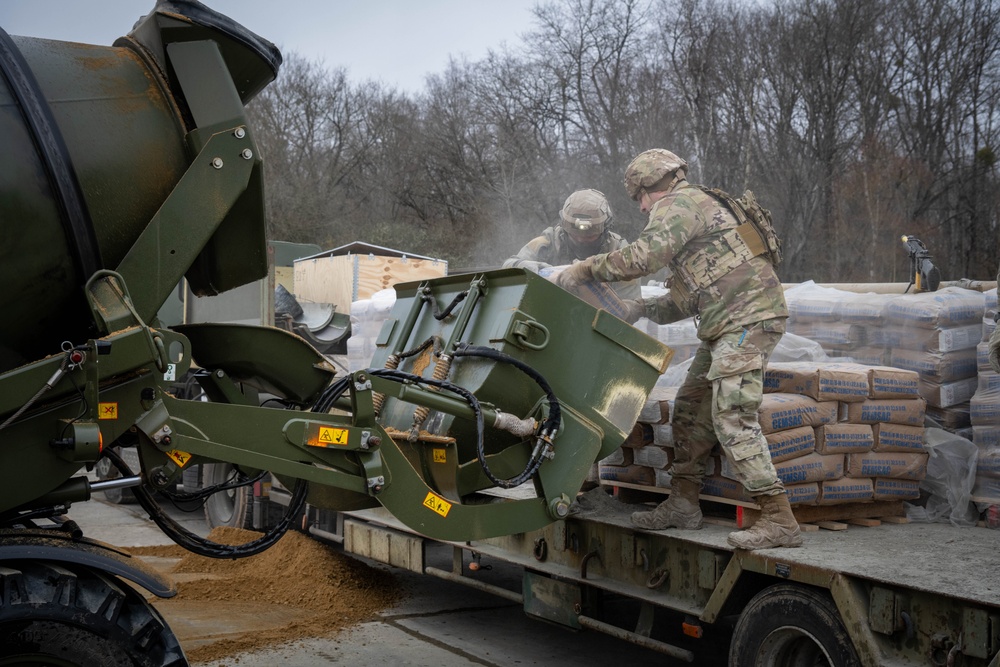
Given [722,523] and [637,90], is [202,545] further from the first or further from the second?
[637,90]

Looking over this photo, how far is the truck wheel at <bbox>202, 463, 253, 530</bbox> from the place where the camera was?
7984mm

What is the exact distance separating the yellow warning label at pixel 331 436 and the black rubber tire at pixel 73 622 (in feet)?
2.97

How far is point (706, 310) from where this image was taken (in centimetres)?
500

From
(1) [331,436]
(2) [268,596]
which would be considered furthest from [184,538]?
(2) [268,596]

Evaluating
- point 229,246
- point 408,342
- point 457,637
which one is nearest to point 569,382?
point 408,342

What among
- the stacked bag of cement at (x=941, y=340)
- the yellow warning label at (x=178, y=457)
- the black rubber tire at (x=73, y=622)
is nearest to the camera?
the black rubber tire at (x=73, y=622)

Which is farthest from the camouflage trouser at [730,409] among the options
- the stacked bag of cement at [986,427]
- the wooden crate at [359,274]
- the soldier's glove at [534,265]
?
the wooden crate at [359,274]

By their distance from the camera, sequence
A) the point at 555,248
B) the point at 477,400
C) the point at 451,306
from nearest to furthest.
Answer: the point at 477,400
the point at 451,306
the point at 555,248

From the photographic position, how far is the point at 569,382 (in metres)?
4.55

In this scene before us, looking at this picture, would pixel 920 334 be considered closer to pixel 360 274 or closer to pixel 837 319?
pixel 837 319

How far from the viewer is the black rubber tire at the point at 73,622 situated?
2.79m

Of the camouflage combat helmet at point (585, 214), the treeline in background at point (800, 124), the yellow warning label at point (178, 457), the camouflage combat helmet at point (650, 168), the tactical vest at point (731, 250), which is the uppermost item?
the treeline in background at point (800, 124)

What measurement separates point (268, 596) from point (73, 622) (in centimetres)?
413

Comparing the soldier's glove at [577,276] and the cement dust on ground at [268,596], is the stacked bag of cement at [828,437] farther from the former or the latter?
the cement dust on ground at [268,596]
